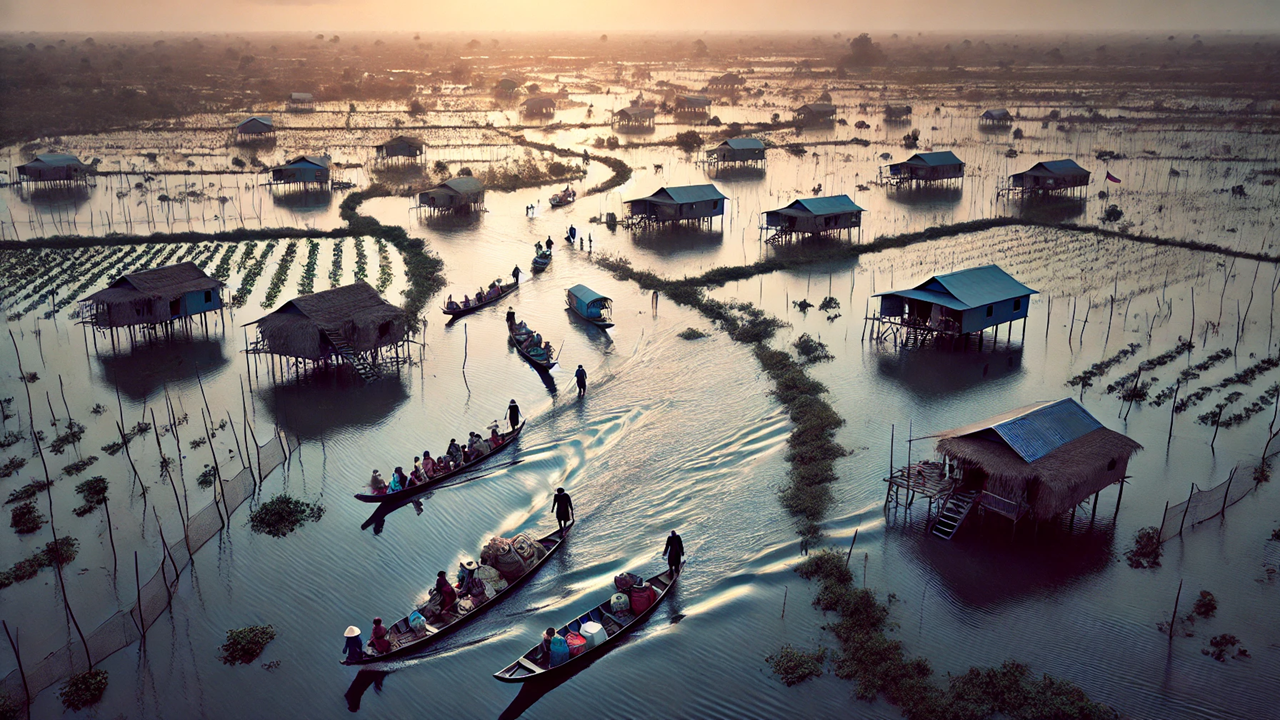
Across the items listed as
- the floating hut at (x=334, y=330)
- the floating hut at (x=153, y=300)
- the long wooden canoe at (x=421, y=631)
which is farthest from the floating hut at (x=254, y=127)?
the long wooden canoe at (x=421, y=631)

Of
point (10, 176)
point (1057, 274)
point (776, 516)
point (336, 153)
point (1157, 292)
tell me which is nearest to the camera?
point (776, 516)

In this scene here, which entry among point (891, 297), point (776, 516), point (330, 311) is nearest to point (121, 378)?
point (330, 311)

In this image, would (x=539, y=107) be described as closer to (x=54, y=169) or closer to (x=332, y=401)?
(x=54, y=169)

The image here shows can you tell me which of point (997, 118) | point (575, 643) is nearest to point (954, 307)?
point (575, 643)

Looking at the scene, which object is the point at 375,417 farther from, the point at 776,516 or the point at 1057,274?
the point at 1057,274

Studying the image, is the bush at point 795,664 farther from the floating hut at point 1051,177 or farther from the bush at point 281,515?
the floating hut at point 1051,177

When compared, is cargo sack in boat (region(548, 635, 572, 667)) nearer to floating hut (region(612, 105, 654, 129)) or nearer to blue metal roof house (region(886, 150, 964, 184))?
blue metal roof house (region(886, 150, 964, 184))

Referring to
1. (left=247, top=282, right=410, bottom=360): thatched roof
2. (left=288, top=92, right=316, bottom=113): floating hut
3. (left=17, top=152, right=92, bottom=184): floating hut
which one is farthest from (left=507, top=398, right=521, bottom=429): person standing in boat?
(left=288, top=92, right=316, bottom=113): floating hut
